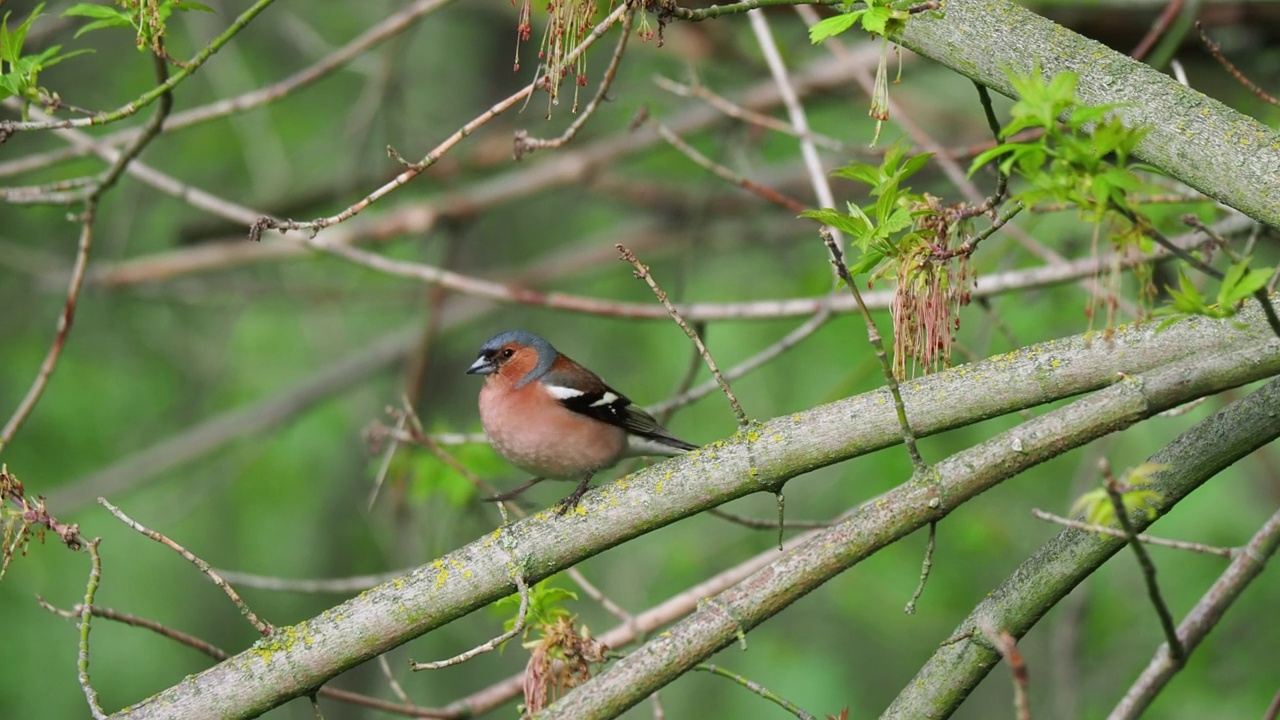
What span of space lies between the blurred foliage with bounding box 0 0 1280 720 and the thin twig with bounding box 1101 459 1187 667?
12.2 feet

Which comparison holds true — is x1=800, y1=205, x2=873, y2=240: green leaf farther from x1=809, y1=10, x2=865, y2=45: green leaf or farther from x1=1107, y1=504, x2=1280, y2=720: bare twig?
x1=1107, y1=504, x2=1280, y2=720: bare twig

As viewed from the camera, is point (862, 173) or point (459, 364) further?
point (459, 364)

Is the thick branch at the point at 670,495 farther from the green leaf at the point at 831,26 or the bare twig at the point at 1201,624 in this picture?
the green leaf at the point at 831,26

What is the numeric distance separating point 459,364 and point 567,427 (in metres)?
5.84

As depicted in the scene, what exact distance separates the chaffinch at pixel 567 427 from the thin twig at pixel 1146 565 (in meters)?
2.70

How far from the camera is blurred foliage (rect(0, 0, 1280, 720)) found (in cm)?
845

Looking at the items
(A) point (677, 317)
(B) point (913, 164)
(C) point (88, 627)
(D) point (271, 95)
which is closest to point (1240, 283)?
(B) point (913, 164)

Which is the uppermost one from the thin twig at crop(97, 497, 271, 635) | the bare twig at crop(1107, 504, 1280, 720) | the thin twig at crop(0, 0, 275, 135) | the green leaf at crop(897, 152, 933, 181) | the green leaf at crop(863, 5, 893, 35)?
the thin twig at crop(0, 0, 275, 135)

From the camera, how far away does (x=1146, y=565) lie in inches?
94.6

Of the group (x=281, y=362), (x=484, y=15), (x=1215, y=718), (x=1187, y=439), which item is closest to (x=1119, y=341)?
(x=1187, y=439)

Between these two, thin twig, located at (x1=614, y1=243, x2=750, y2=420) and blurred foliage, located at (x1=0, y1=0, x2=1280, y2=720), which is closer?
thin twig, located at (x1=614, y1=243, x2=750, y2=420)

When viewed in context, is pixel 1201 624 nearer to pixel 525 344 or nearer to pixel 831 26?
pixel 831 26

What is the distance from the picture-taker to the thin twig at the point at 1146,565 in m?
2.24

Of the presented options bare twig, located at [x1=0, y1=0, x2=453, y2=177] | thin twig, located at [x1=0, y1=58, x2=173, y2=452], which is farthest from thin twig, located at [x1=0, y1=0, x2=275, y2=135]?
bare twig, located at [x1=0, y1=0, x2=453, y2=177]
